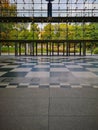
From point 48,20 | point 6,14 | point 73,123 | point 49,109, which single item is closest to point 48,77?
point 49,109

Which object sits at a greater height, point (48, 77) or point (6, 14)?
point (6, 14)

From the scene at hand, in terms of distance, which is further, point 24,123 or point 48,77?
point 48,77

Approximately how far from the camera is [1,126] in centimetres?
481

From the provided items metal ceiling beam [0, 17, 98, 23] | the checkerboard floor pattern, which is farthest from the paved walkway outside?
metal ceiling beam [0, 17, 98, 23]

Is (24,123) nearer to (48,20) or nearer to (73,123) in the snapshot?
(73,123)

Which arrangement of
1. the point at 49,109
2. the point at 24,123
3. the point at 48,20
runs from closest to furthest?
the point at 24,123 → the point at 49,109 → the point at 48,20

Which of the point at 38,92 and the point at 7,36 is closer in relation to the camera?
the point at 38,92

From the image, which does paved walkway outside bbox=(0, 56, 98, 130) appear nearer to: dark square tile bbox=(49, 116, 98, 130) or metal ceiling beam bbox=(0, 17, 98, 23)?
dark square tile bbox=(49, 116, 98, 130)

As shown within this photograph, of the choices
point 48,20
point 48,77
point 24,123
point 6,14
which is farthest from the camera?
point 6,14

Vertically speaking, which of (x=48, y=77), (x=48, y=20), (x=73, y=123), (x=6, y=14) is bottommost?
(x=73, y=123)

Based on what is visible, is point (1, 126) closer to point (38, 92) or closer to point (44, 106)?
point (44, 106)

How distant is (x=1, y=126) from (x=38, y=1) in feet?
114

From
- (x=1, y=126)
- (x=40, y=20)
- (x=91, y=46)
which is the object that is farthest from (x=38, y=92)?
(x=91, y=46)

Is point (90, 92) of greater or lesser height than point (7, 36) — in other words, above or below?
below
